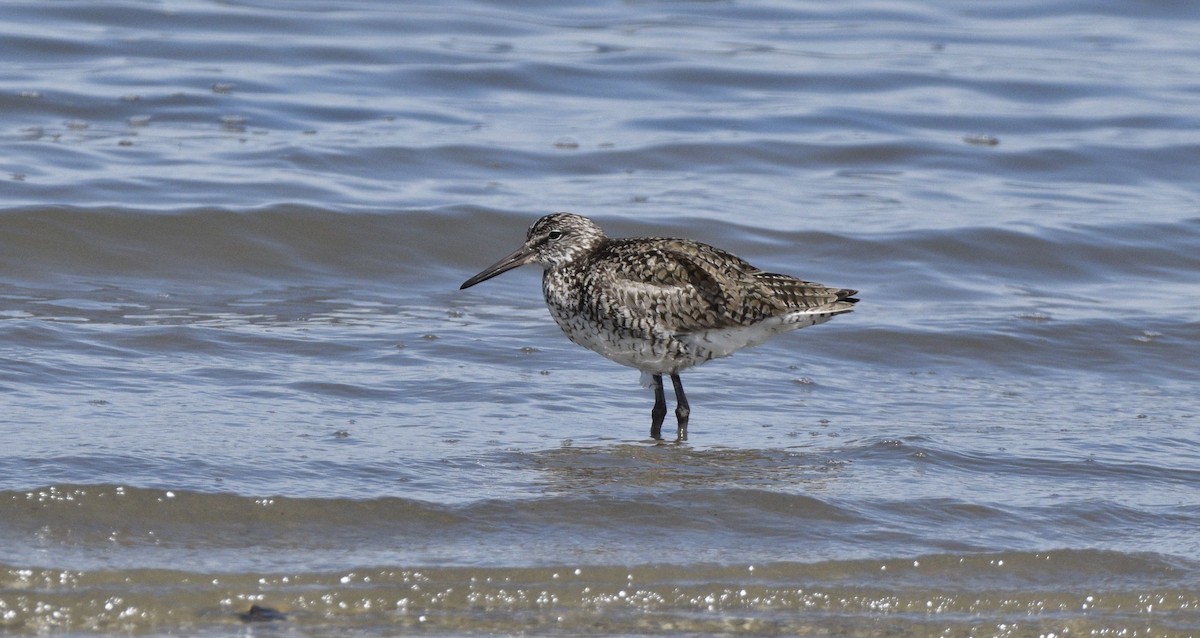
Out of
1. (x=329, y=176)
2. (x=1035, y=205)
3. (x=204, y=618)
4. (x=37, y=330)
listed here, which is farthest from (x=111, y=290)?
(x=1035, y=205)

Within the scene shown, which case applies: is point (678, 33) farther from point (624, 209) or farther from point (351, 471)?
point (351, 471)

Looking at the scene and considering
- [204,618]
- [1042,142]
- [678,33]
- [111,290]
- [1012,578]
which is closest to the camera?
[204,618]

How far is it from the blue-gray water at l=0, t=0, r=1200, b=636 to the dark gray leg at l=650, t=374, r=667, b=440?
10 centimetres

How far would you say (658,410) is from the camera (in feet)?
24.8

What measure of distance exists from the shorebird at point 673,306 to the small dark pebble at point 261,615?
106 inches

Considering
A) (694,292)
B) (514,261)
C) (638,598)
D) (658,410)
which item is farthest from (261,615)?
(514,261)

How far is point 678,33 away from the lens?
722 inches

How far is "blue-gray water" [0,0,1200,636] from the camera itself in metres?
5.43

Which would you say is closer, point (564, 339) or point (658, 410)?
point (658, 410)

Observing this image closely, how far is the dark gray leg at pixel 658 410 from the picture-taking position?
7408mm

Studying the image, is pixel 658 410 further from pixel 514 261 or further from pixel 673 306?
pixel 514 261

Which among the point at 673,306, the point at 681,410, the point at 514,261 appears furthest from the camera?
the point at 514,261

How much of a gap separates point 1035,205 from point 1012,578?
771 cm

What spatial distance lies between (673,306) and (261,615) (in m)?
2.96
